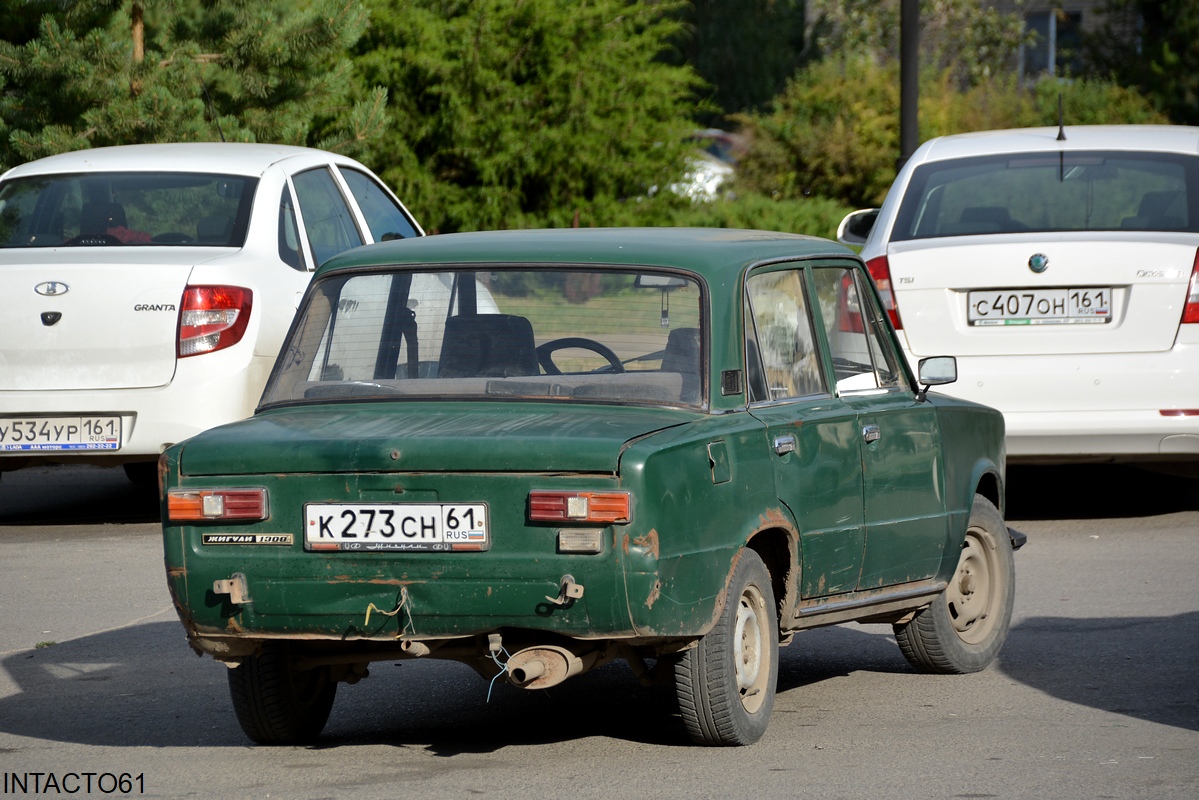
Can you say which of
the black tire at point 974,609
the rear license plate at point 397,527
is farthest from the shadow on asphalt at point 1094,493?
the rear license plate at point 397,527

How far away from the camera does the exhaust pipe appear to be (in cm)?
504

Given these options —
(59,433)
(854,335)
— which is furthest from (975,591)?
(59,433)

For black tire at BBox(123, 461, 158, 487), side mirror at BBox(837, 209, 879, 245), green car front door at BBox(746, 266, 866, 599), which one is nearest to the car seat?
green car front door at BBox(746, 266, 866, 599)

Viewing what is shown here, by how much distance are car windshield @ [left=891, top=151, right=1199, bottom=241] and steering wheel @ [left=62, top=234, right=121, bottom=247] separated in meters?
4.11

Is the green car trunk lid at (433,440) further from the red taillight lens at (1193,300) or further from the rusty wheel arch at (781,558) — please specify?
the red taillight lens at (1193,300)

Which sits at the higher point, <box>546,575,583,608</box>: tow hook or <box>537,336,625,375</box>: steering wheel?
<box>537,336,625,375</box>: steering wheel

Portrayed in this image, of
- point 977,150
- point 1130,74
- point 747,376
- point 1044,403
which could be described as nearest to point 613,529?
point 747,376

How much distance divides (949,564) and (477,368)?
1933mm

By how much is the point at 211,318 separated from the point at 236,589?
4.49m

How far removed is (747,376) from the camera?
18.4 ft

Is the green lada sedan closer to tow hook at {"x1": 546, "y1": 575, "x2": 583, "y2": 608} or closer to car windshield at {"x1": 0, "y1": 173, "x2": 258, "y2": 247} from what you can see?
tow hook at {"x1": 546, "y1": 575, "x2": 583, "y2": 608}

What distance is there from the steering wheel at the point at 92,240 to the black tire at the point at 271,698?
4929mm

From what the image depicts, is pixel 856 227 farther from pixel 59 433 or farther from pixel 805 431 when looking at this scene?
pixel 805 431

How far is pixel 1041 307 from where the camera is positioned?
9.30 m
